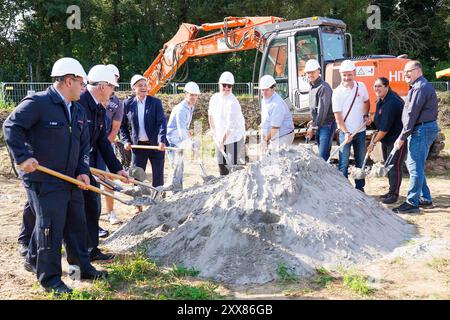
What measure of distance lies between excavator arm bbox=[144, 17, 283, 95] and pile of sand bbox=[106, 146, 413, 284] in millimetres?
5880

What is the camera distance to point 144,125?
646 cm

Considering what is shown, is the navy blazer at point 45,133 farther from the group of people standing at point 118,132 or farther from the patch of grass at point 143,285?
the patch of grass at point 143,285

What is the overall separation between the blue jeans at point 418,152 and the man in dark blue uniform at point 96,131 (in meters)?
3.68

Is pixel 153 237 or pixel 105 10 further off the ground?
pixel 105 10

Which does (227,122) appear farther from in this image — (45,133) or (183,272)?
(45,133)

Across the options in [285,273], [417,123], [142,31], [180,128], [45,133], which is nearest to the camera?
[45,133]

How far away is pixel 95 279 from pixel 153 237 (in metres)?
1.03

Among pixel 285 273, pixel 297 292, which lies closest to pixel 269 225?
pixel 285 273

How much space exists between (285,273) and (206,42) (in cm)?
868

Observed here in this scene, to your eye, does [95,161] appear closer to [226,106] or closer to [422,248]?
[226,106]

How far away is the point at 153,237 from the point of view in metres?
5.29

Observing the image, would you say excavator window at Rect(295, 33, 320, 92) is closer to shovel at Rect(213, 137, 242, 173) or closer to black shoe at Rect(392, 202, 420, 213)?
shovel at Rect(213, 137, 242, 173)

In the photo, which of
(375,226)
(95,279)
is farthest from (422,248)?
(95,279)

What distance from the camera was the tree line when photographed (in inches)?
955
